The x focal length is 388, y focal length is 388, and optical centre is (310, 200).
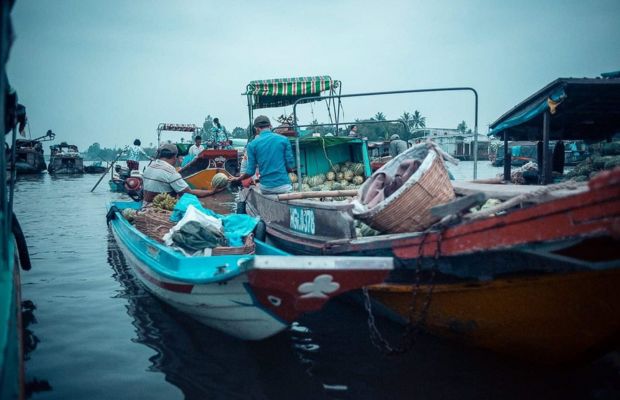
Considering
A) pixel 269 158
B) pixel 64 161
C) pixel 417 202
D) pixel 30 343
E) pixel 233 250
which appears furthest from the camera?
pixel 64 161

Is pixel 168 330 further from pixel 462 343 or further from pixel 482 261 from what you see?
pixel 482 261

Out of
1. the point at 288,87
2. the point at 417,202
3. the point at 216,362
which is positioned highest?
the point at 288,87

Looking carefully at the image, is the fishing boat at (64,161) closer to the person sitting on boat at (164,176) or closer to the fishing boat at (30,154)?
the fishing boat at (30,154)

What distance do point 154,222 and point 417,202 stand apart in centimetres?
364

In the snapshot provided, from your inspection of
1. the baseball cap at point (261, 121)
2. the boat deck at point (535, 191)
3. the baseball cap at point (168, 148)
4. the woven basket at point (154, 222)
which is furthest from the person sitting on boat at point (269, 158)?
the boat deck at point (535, 191)

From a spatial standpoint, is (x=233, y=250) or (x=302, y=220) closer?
(x=233, y=250)

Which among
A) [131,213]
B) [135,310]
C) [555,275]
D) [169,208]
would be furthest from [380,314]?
[131,213]

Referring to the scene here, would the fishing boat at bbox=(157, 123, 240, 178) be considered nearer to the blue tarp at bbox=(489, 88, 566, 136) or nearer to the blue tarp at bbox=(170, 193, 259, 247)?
the blue tarp at bbox=(170, 193, 259, 247)

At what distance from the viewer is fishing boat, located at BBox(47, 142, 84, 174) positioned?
115 ft

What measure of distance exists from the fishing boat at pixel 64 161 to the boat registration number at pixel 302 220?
123ft

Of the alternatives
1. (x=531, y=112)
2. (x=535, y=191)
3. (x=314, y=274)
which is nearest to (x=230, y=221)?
(x=314, y=274)

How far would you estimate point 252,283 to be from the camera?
2.71 meters

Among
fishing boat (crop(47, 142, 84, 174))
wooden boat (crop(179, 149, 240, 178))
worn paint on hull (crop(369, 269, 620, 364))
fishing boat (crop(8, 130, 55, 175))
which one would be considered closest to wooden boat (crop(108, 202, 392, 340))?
worn paint on hull (crop(369, 269, 620, 364))

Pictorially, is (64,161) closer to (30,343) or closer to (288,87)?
(288,87)
